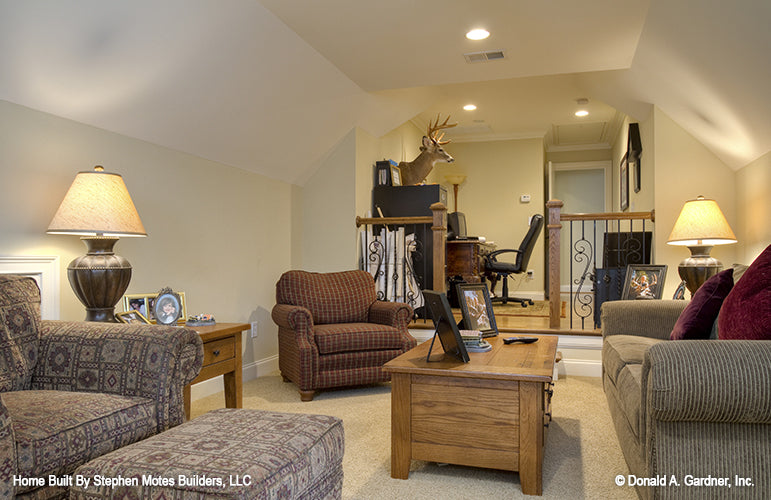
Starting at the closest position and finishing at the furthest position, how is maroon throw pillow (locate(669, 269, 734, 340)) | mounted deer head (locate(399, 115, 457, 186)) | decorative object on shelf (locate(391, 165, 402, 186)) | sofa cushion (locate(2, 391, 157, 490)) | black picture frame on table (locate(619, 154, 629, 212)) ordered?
sofa cushion (locate(2, 391, 157, 490)) → maroon throw pillow (locate(669, 269, 734, 340)) → decorative object on shelf (locate(391, 165, 402, 186)) → mounted deer head (locate(399, 115, 457, 186)) → black picture frame on table (locate(619, 154, 629, 212))

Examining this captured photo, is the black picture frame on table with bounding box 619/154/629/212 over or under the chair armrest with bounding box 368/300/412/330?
over

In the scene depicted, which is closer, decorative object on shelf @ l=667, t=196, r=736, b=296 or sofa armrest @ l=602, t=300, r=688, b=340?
sofa armrest @ l=602, t=300, r=688, b=340

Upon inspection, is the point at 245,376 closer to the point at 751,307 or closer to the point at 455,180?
the point at 751,307

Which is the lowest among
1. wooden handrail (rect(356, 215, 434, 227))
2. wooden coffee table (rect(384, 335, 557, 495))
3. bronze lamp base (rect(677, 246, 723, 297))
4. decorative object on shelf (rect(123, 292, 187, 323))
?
wooden coffee table (rect(384, 335, 557, 495))

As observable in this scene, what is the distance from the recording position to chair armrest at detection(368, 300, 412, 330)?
396cm

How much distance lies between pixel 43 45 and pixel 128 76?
0.48 metres

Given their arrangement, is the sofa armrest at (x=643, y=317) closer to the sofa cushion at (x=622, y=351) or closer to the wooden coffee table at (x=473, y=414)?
the sofa cushion at (x=622, y=351)

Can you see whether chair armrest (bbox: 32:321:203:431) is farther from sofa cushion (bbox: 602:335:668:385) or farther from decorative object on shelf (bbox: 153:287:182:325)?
sofa cushion (bbox: 602:335:668:385)

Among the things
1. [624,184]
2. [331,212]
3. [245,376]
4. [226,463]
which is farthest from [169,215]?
[624,184]

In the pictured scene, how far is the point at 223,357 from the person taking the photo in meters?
2.84

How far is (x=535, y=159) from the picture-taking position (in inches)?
316

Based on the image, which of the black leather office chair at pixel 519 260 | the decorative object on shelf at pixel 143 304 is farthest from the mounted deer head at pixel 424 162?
the decorative object on shelf at pixel 143 304

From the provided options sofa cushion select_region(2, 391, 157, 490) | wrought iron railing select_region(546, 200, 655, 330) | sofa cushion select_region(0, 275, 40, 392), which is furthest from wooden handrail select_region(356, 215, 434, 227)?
sofa cushion select_region(2, 391, 157, 490)

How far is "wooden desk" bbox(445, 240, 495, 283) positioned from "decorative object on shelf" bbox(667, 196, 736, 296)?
247 centimetres
